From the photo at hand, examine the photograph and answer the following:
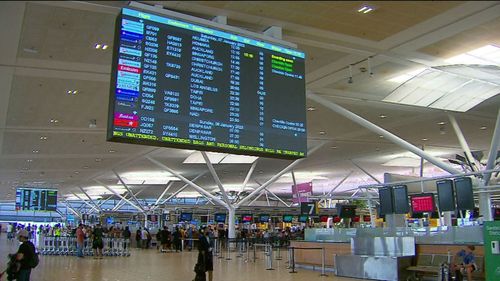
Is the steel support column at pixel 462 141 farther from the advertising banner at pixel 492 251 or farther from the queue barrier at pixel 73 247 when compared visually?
the queue barrier at pixel 73 247

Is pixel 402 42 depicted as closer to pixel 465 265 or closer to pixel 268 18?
pixel 268 18

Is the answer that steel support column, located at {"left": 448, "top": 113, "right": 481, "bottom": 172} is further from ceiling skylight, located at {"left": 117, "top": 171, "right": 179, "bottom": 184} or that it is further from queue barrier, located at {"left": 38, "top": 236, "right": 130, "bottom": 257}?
ceiling skylight, located at {"left": 117, "top": 171, "right": 179, "bottom": 184}

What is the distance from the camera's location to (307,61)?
11.3m

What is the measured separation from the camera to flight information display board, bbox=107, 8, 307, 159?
21.1ft

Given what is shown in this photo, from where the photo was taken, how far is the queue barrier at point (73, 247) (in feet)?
86.6

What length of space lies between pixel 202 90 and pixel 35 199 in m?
34.3

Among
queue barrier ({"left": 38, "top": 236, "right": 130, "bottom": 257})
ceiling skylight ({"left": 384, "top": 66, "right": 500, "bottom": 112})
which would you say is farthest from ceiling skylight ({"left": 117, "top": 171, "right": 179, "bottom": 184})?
ceiling skylight ({"left": 384, "top": 66, "right": 500, "bottom": 112})

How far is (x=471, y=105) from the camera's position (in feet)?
52.1

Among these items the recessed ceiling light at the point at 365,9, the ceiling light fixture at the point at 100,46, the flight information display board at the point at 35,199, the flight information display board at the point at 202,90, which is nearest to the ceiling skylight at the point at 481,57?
the recessed ceiling light at the point at 365,9

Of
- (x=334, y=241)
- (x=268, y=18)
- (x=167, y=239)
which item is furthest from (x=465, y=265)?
(x=167, y=239)

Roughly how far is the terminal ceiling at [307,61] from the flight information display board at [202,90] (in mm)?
706

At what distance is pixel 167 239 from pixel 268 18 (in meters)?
28.4

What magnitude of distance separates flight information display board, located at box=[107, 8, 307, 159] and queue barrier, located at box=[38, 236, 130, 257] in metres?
21.0

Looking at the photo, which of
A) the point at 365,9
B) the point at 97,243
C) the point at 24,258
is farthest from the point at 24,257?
the point at 97,243
